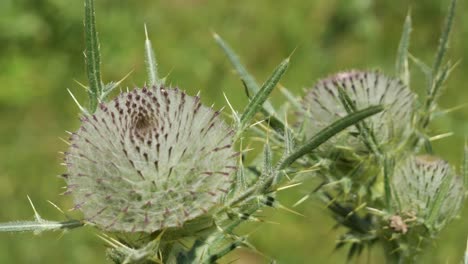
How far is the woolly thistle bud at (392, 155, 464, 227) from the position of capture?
3234 millimetres

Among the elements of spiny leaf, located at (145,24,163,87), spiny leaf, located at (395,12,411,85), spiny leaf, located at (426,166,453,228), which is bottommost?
spiny leaf, located at (426,166,453,228)

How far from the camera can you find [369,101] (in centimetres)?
342

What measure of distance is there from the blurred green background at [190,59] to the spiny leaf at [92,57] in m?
3.36

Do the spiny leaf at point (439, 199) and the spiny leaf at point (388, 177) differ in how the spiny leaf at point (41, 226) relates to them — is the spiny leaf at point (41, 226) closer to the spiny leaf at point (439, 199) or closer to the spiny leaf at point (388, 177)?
the spiny leaf at point (388, 177)

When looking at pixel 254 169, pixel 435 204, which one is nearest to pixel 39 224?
pixel 254 169

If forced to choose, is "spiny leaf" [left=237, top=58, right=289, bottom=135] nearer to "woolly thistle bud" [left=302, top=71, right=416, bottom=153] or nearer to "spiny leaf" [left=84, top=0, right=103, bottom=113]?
"spiny leaf" [left=84, top=0, right=103, bottom=113]

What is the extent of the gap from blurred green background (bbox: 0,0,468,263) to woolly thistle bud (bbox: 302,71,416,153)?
2586 millimetres

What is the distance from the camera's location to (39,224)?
2.53 metres

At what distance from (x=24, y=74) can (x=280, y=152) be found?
4.19m

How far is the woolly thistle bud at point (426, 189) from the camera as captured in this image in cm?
323

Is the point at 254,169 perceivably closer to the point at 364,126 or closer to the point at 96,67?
the point at 364,126

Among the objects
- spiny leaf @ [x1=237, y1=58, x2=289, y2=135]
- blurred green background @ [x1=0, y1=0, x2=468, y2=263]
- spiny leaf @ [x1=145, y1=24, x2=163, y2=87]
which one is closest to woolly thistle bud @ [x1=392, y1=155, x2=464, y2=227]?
spiny leaf @ [x1=237, y1=58, x2=289, y2=135]

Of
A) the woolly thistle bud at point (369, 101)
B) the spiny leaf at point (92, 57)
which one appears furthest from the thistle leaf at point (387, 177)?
the spiny leaf at point (92, 57)

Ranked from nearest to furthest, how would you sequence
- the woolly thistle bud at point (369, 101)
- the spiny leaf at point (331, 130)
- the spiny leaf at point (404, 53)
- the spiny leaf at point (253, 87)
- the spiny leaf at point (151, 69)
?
1. the spiny leaf at point (331, 130)
2. the spiny leaf at point (151, 69)
3. the spiny leaf at point (253, 87)
4. the woolly thistle bud at point (369, 101)
5. the spiny leaf at point (404, 53)
